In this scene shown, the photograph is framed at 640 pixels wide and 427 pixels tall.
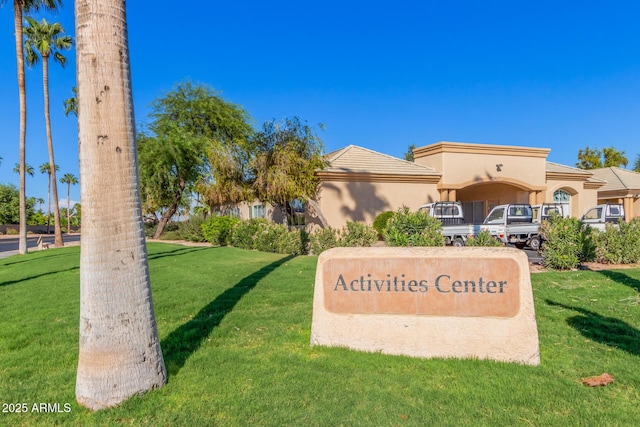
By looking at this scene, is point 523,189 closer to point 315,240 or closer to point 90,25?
point 315,240

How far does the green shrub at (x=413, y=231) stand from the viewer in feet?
37.4

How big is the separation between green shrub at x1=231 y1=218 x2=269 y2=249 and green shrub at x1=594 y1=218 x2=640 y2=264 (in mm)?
11968

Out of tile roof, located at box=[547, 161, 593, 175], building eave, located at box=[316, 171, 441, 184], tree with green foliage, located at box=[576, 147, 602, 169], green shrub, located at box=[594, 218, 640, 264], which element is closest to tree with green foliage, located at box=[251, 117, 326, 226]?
building eave, located at box=[316, 171, 441, 184]

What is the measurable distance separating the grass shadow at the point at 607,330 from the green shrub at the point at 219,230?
16.6 m

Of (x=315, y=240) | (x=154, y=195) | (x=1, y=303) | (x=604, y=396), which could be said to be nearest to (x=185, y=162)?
(x=154, y=195)

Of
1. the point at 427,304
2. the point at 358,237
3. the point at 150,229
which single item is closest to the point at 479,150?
the point at 358,237

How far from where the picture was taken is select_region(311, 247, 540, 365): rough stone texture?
4.39 metres

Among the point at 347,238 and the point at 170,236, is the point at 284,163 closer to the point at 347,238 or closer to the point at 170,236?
the point at 347,238

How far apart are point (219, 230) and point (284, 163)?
495cm

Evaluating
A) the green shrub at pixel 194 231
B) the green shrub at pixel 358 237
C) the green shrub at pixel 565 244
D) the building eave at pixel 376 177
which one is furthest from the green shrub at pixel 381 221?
the green shrub at pixel 565 244

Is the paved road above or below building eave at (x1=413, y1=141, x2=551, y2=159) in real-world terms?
below

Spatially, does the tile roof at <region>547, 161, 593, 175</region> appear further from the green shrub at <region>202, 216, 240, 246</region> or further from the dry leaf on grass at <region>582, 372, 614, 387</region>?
the dry leaf on grass at <region>582, 372, 614, 387</region>

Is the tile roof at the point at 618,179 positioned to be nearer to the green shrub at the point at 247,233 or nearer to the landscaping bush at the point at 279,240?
the landscaping bush at the point at 279,240

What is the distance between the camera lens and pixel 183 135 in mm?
27734
